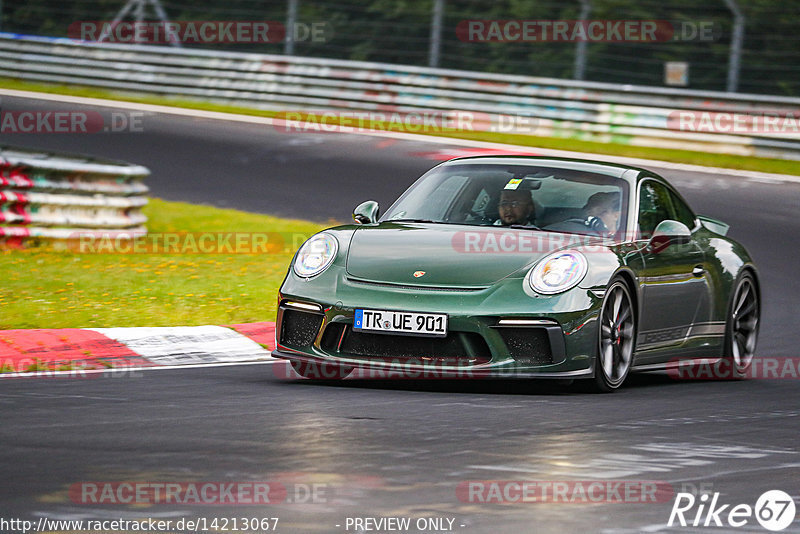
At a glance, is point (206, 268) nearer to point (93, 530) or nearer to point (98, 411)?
point (98, 411)

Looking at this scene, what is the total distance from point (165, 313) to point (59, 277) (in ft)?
6.05

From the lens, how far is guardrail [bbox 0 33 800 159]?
808 inches

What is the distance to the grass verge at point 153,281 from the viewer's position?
10.4 m

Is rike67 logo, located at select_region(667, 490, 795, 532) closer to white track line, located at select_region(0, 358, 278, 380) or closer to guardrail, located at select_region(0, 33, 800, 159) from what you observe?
white track line, located at select_region(0, 358, 278, 380)

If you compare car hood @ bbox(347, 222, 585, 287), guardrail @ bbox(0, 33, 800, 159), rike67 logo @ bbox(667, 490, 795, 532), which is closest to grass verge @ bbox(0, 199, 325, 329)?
car hood @ bbox(347, 222, 585, 287)

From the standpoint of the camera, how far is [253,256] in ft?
45.5

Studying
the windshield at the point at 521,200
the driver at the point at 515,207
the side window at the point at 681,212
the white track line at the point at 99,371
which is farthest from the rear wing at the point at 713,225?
the white track line at the point at 99,371

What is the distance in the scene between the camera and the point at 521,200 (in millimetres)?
8602

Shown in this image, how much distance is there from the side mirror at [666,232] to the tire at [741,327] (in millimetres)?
955

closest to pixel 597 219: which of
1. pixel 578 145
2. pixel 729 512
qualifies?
pixel 729 512

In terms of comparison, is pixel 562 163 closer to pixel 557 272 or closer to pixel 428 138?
pixel 557 272

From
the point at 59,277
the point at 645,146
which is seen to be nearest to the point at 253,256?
the point at 59,277

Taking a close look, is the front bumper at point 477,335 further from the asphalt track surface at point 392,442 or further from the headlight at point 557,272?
the asphalt track surface at point 392,442

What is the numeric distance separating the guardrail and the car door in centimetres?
1144
